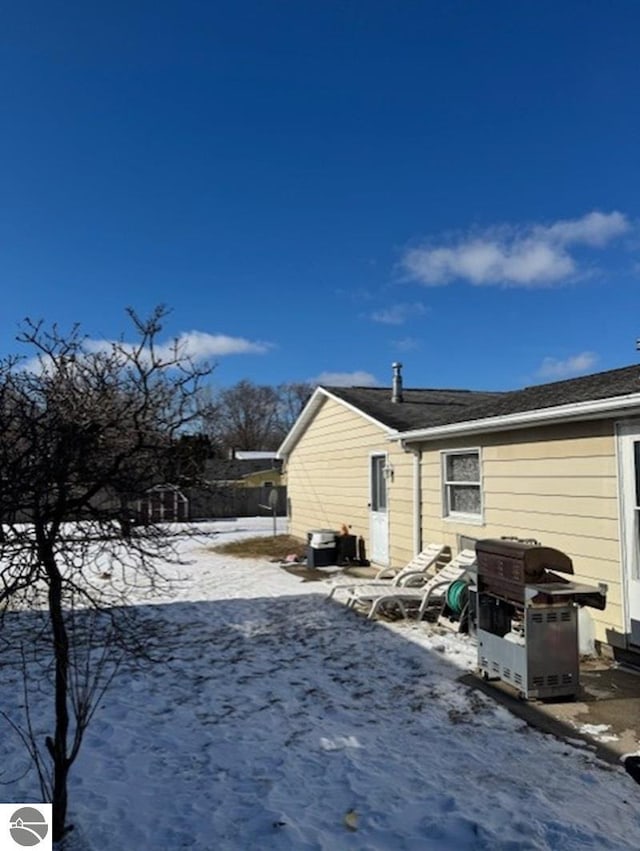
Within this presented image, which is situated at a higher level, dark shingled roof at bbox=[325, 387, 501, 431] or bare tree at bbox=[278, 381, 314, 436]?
bare tree at bbox=[278, 381, 314, 436]

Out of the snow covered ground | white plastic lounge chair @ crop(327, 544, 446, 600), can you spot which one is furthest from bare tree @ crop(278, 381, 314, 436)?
the snow covered ground

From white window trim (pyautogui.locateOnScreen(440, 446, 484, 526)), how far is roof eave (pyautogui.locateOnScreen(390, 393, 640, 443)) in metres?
0.27

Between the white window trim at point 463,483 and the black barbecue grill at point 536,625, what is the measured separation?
3012mm

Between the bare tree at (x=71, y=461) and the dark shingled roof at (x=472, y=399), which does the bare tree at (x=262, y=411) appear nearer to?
the dark shingled roof at (x=472, y=399)

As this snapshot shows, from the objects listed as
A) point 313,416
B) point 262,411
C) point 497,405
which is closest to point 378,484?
point 497,405

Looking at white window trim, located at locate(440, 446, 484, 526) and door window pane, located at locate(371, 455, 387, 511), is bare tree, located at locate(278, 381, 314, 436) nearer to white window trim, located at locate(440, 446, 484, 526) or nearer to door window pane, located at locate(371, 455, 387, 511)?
door window pane, located at locate(371, 455, 387, 511)

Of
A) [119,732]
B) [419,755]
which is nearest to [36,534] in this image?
[119,732]

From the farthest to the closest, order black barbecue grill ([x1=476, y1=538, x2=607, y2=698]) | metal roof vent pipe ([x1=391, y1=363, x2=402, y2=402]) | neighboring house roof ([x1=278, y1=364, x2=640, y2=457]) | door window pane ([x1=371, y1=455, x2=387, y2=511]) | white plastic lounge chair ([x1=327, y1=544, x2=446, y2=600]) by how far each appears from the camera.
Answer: metal roof vent pipe ([x1=391, y1=363, x2=402, y2=402]) < door window pane ([x1=371, y1=455, x2=387, y2=511]) < white plastic lounge chair ([x1=327, y1=544, x2=446, y2=600]) < neighboring house roof ([x1=278, y1=364, x2=640, y2=457]) < black barbecue grill ([x1=476, y1=538, x2=607, y2=698])

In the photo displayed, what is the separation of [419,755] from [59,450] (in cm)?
294

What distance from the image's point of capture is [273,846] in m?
2.69

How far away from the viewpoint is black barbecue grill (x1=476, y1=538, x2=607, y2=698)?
4.48 meters

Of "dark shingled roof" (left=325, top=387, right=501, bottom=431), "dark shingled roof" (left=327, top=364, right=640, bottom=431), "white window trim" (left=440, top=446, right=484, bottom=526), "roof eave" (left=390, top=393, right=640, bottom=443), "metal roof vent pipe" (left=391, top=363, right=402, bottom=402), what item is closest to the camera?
"roof eave" (left=390, top=393, right=640, bottom=443)

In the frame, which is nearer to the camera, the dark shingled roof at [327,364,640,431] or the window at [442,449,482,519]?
the dark shingled roof at [327,364,640,431]

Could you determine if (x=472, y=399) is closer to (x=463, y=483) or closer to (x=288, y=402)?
(x=463, y=483)
